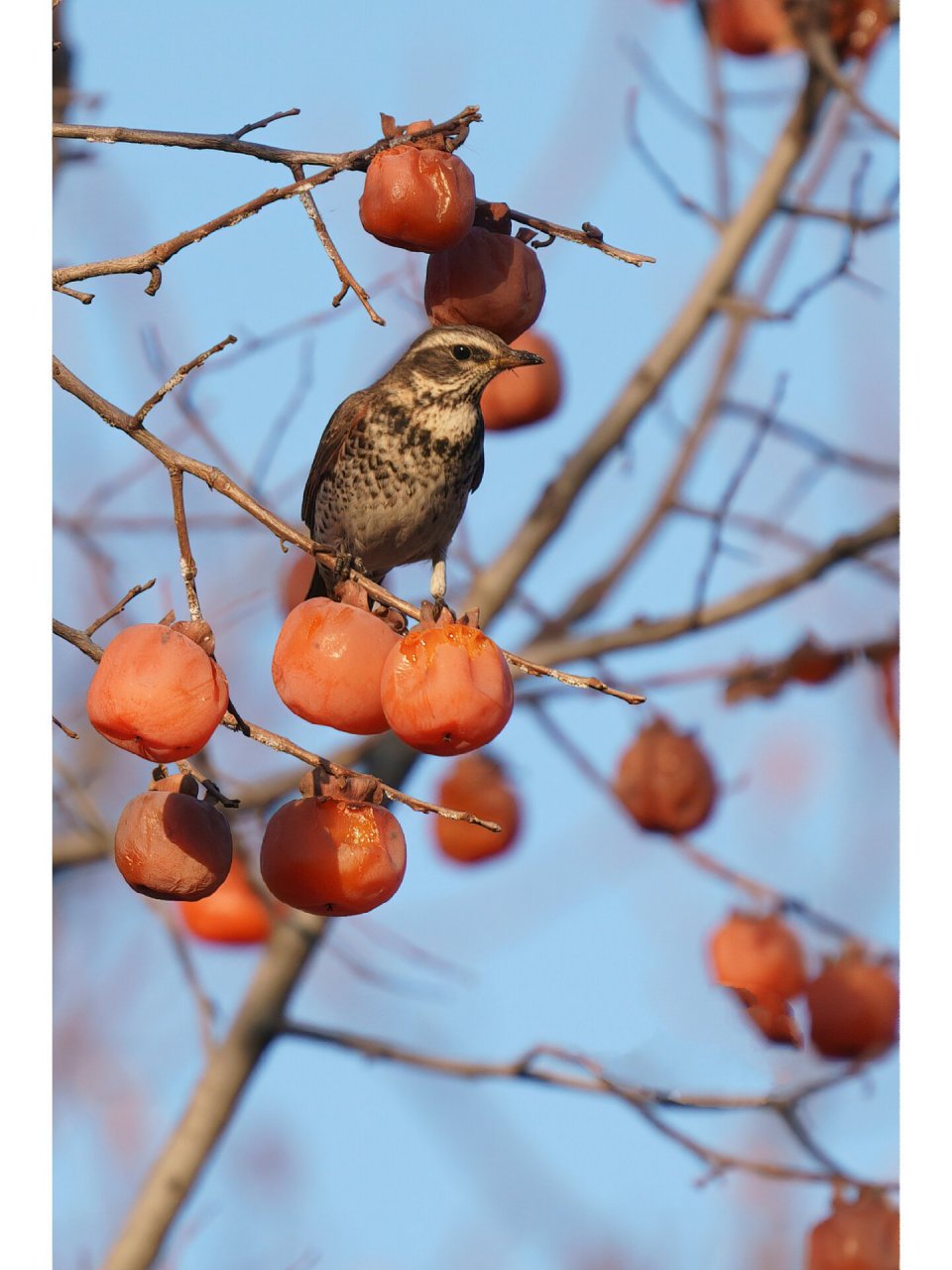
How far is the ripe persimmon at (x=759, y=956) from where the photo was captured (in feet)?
6.75

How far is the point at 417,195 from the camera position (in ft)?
3.93

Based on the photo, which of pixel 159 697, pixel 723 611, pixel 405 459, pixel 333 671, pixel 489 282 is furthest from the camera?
pixel 723 611

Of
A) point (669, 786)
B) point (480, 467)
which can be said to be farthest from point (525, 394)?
point (669, 786)

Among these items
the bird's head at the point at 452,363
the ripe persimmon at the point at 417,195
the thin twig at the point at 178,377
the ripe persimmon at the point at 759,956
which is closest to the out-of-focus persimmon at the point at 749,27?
the bird's head at the point at 452,363

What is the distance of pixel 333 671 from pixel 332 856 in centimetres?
13

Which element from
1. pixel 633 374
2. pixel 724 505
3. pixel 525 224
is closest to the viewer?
pixel 525 224

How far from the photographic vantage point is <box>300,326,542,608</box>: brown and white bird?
2.19 metres

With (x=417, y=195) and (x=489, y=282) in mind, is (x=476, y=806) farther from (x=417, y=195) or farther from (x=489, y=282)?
(x=417, y=195)

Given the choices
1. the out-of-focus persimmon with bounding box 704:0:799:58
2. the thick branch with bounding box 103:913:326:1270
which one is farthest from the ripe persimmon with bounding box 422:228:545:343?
the out-of-focus persimmon with bounding box 704:0:799:58
